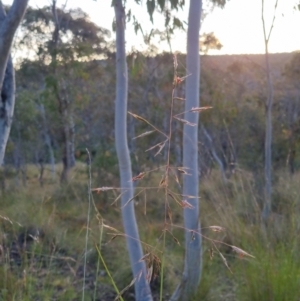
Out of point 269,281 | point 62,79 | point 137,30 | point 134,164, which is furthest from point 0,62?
point 62,79

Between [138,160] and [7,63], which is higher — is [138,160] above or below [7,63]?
below

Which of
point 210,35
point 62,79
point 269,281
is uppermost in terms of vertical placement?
point 210,35

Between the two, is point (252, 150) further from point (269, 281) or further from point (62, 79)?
point (269, 281)

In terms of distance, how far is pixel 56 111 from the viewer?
13922 millimetres

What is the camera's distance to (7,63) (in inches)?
163

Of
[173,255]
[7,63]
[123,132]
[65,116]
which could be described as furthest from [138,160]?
[7,63]

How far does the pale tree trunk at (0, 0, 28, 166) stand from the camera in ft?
12.5

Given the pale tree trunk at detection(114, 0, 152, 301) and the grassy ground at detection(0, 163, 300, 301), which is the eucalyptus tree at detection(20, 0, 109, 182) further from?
the pale tree trunk at detection(114, 0, 152, 301)

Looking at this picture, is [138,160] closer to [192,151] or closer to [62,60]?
[62,60]

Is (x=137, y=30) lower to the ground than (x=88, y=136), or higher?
higher

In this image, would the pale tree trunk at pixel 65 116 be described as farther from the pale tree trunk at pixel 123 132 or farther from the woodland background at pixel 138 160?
the pale tree trunk at pixel 123 132

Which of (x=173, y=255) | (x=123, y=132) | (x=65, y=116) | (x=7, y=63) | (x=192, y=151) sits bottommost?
(x=173, y=255)

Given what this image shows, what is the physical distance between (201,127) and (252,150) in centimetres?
114

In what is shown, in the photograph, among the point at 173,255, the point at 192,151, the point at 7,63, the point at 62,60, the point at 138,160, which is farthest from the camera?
the point at 62,60
